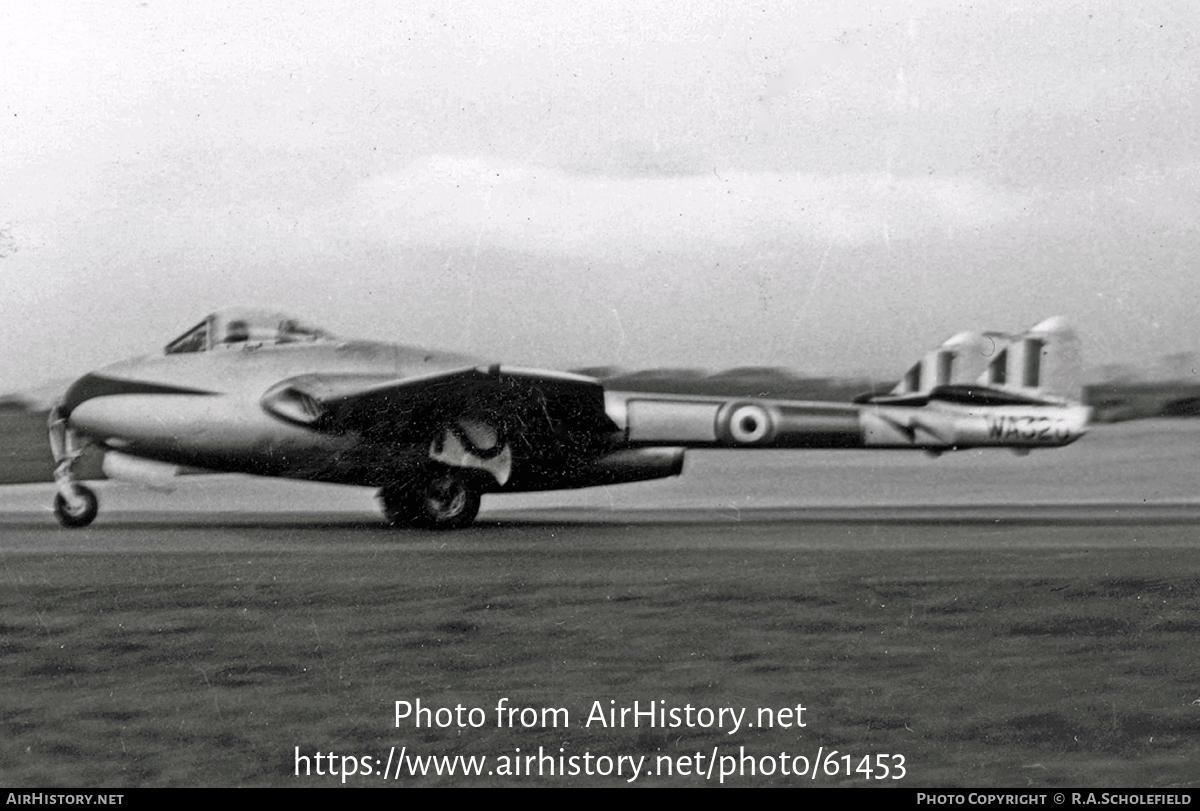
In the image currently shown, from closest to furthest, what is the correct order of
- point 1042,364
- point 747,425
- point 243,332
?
point 1042,364 → point 243,332 → point 747,425

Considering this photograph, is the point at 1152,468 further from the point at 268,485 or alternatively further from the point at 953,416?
the point at 268,485

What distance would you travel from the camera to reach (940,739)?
4465mm

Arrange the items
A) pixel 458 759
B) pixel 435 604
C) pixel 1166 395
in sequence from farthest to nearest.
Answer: pixel 1166 395 < pixel 435 604 < pixel 458 759

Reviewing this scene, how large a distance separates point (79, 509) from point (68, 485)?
21 centimetres

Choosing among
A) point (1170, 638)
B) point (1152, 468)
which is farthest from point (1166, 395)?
point (1170, 638)

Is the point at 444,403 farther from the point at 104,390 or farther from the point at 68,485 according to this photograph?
the point at 68,485

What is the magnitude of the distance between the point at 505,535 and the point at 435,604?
207 centimetres

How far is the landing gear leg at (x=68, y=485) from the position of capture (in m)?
7.72

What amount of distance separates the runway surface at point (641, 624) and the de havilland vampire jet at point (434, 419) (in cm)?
22

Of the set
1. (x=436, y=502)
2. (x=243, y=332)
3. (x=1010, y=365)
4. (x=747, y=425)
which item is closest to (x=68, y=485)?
(x=243, y=332)

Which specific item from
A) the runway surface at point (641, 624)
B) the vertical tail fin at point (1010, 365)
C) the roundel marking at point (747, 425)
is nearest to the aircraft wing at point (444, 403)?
the runway surface at point (641, 624)

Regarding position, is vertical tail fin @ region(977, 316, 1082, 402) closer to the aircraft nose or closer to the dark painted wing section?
the dark painted wing section

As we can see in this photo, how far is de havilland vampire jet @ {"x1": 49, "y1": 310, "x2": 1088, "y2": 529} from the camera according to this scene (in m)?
7.56

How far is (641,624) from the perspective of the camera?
5.64m
